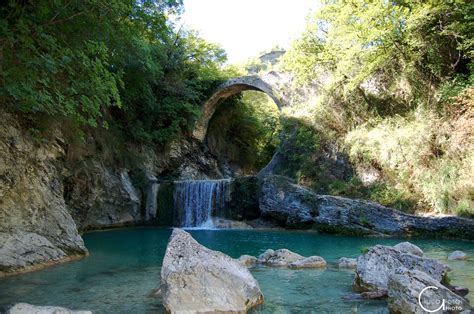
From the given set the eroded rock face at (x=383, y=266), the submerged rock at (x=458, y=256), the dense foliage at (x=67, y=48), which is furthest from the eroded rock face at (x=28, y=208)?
the submerged rock at (x=458, y=256)

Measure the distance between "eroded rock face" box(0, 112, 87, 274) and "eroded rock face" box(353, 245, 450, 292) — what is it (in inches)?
205

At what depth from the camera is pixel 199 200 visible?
16.4 meters

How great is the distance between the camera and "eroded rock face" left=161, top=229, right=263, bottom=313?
4.27 metres

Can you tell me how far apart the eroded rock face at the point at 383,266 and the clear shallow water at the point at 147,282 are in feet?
1.06

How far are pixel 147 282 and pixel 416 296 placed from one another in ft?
12.1

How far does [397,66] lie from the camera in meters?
14.2

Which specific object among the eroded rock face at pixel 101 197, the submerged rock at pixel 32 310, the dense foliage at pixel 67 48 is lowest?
the submerged rock at pixel 32 310

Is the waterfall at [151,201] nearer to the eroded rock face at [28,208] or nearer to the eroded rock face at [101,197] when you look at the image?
the eroded rock face at [101,197]

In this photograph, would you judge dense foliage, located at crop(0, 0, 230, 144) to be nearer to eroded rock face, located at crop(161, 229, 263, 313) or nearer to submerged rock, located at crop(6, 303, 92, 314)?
submerged rock, located at crop(6, 303, 92, 314)

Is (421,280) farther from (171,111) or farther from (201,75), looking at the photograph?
(201,75)

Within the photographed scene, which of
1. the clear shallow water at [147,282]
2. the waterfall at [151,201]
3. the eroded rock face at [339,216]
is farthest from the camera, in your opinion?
the waterfall at [151,201]

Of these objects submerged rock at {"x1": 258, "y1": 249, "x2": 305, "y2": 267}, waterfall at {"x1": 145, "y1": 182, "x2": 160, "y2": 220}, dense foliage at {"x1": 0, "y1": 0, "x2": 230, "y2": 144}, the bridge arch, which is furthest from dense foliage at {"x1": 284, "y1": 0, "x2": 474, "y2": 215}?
dense foliage at {"x1": 0, "y1": 0, "x2": 230, "y2": 144}

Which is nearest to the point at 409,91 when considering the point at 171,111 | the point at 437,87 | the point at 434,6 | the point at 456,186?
the point at 437,87

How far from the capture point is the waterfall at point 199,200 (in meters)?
16.3
